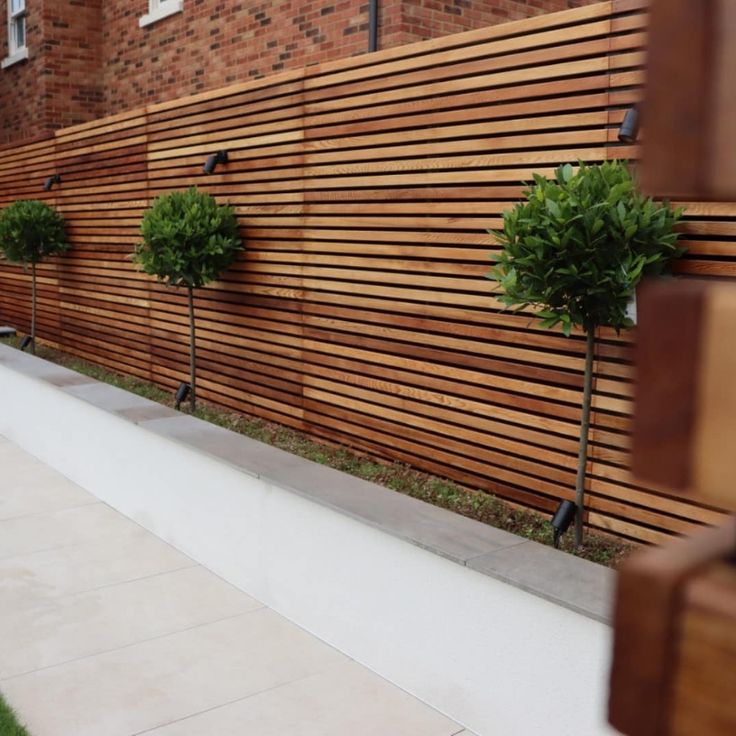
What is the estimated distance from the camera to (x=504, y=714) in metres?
3.39

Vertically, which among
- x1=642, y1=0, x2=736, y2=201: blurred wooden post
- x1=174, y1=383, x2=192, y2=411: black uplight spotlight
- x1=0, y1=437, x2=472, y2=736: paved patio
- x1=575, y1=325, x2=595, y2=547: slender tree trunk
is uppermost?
x1=642, y1=0, x2=736, y2=201: blurred wooden post

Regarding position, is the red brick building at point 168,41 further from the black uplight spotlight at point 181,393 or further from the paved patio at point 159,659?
the paved patio at point 159,659

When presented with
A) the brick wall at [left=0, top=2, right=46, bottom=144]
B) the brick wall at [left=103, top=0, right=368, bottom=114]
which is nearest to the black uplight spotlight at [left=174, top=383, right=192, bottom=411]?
the brick wall at [left=103, top=0, right=368, bottom=114]

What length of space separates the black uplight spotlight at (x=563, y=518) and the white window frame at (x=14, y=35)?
11.8 m

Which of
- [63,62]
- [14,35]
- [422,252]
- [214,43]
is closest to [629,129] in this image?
[422,252]

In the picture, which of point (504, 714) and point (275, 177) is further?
point (275, 177)

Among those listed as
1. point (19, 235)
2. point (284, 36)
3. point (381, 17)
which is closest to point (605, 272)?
point (381, 17)

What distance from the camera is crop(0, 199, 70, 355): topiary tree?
30.0 ft

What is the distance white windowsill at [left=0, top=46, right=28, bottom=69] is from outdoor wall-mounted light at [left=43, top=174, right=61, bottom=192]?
420cm

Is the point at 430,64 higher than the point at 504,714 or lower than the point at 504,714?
higher

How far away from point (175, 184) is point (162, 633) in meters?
4.24

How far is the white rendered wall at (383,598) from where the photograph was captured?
319 cm

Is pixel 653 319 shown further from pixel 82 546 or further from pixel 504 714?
pixel 82 546

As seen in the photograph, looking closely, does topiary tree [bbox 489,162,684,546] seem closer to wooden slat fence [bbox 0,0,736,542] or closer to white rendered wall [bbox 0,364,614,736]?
wooden slat fence [bbox 0,0,736,542]
